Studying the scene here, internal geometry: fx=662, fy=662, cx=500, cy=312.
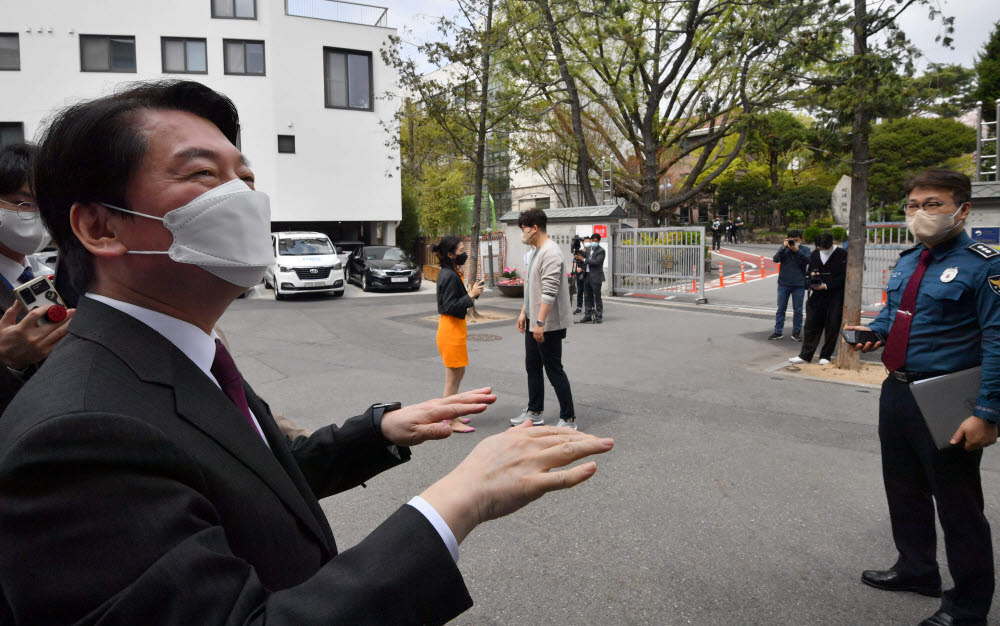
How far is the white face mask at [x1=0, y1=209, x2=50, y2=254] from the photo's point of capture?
109 inches

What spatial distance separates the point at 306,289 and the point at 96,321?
18.7 metres

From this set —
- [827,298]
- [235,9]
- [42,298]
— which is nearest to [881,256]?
[827,298]

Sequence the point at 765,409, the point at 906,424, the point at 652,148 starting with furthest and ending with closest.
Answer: the point at 652,148, the point at 765,409, the point at 906,424

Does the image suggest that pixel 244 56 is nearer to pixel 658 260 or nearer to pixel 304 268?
pixel 304 268

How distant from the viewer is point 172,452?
3.45 ft

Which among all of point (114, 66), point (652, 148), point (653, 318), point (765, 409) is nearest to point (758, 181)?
point (652, 148)

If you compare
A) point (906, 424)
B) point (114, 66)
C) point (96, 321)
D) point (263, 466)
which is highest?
point (114, 66)

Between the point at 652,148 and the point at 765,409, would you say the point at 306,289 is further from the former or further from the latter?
the point at 765,409

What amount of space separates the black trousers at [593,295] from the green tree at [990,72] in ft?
92.5

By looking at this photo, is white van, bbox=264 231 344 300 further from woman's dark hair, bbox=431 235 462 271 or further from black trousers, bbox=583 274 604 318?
woman's dark hair, bbox=431 235 462 271

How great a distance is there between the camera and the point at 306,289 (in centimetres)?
1927

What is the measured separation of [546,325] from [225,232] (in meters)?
5.11

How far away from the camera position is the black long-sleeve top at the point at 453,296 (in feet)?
21.8

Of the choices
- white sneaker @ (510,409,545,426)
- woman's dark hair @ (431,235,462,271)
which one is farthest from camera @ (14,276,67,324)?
white sneaker @ (510,409,545,426)
